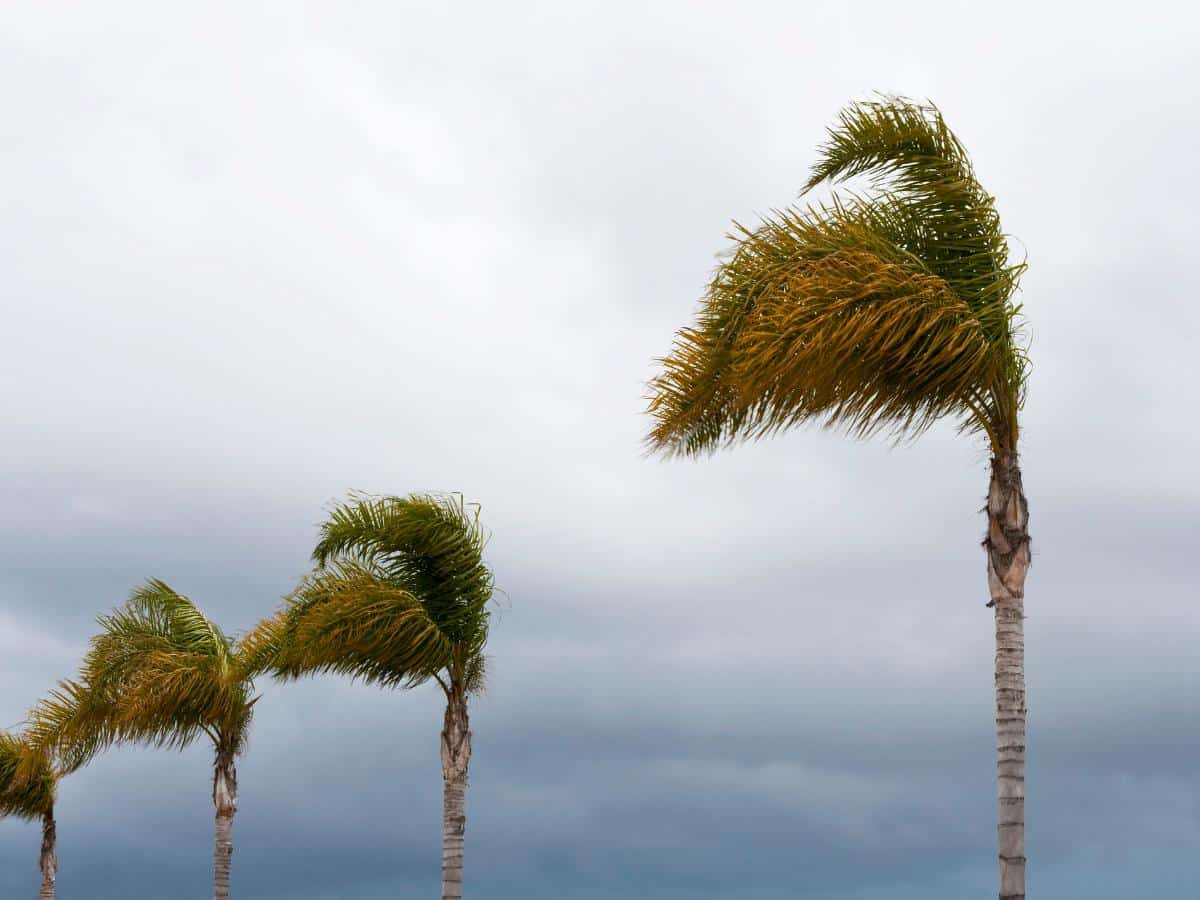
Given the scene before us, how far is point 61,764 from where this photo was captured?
32844 millimetres

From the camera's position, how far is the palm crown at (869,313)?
14070 mm

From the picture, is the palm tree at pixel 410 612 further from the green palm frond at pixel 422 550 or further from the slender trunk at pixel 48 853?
the slender trunk at pixel 48 853

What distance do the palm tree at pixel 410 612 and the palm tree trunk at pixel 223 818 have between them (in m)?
8.81

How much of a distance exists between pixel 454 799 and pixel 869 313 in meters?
13.3

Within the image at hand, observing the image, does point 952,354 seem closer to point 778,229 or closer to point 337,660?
point 778,229

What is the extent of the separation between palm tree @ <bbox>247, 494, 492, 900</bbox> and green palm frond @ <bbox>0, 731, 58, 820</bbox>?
743 inches

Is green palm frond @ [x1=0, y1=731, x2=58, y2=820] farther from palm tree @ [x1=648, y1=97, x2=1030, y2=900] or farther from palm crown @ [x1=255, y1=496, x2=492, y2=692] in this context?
palm tree @ [x1=648, y1=97, x2=1030, y2=900]

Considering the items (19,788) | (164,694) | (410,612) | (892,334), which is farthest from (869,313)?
(19,788)

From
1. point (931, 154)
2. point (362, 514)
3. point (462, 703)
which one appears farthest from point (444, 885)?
point (931, 154)

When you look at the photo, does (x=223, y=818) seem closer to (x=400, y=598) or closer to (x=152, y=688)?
(x=152, y=688)

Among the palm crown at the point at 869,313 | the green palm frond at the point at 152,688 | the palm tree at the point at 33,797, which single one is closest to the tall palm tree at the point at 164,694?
the green palm frond at the point at 152,688

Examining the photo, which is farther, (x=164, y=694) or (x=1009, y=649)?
(x=164, y=694)

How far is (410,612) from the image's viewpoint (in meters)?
23.4

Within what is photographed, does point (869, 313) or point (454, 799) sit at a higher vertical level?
point (869, 313)
